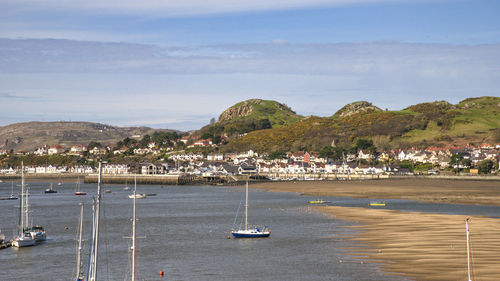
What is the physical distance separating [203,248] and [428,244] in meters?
15.0

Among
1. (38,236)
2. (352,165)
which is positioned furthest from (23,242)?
(352,165)

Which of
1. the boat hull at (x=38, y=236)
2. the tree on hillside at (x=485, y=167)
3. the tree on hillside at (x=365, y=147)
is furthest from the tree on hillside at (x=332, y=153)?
the boat hull at (x=38, y=236)

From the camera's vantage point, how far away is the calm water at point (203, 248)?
3512cm

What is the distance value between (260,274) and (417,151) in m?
143

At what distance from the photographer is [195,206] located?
253 feet

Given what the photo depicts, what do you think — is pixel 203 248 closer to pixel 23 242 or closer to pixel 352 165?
pixel 23 242

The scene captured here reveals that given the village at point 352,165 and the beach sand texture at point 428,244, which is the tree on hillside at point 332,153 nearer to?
the village at point 352,165

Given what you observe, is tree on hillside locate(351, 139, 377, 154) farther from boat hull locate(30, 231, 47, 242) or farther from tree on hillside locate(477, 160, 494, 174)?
boat hull locate(30, 231, 47, 242)

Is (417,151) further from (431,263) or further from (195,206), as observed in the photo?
(431,263)

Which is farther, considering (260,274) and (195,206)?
(195,206)

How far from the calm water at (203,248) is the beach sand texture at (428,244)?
1608 mm

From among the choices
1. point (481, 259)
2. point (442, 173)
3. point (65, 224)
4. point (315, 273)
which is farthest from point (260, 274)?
point (442, 173)

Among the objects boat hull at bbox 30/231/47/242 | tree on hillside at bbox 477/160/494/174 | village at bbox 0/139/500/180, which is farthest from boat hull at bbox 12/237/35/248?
tree on hillside at bbox 477/160/494/174

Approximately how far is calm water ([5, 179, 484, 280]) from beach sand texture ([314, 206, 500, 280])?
161cm
